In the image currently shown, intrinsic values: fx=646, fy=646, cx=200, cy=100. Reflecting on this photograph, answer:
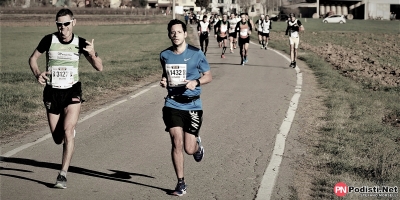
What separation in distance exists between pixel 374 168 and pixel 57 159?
154 inches

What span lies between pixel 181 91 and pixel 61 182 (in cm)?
157

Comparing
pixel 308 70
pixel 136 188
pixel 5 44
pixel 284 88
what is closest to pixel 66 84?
pixel 136 188

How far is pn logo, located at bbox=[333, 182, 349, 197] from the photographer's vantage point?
6453 mm

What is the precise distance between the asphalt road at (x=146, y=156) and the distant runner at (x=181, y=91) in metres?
0.51

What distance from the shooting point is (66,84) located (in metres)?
7.12

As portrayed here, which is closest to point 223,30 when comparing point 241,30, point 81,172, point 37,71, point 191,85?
point 241,30

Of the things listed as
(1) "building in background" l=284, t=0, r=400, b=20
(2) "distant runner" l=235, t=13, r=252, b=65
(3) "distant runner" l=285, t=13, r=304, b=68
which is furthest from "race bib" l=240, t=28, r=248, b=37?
(1) "building in background" l=284, t=0, r=400, b=20

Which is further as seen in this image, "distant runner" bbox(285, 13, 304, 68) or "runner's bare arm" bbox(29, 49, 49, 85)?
"distant runner" bbox(285, 13, 304, 68)

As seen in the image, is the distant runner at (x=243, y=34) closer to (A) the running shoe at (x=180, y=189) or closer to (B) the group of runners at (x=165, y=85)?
(B) the group of runners at (x=165, y=85)

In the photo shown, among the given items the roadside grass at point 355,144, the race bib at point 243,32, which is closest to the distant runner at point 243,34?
the race bib at point 243,32

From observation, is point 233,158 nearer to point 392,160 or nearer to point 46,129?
point 392,160

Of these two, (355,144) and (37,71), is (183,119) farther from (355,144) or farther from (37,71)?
(355,144)

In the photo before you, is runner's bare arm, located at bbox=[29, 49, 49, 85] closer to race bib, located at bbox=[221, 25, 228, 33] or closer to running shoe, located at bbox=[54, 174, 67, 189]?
running shoe, located at bbox=[54, 174, 67, 189]

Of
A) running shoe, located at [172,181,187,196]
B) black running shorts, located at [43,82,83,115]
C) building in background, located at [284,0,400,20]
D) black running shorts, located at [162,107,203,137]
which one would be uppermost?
building in background, located at [284,0,400,20]
